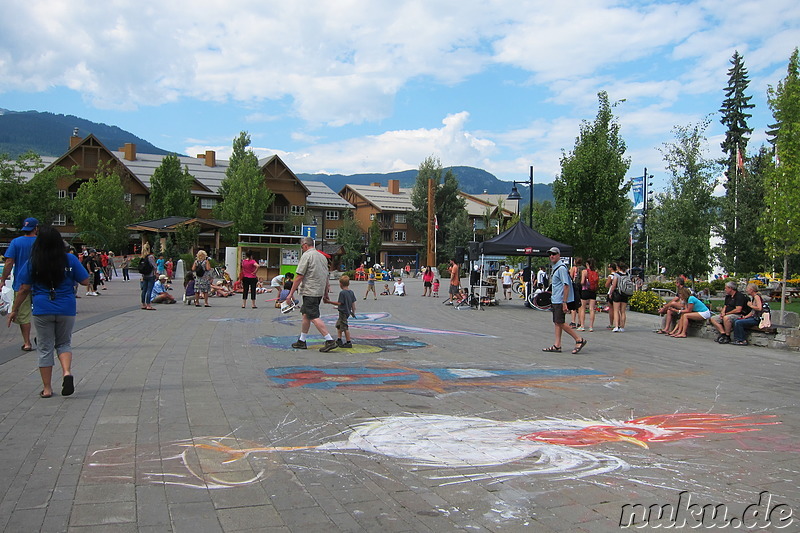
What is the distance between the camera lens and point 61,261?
6422mm

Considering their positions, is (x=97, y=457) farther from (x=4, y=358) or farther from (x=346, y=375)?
Result: (x=4, y=358)

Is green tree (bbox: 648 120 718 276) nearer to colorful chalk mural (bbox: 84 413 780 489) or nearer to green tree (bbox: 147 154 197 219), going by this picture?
colorful chalk mural (bbox: 84 413 780 489)

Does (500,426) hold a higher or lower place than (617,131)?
lower

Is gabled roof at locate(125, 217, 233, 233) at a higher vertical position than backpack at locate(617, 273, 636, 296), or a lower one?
higher

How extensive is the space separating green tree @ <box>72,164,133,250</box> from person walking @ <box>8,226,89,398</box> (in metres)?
52.4

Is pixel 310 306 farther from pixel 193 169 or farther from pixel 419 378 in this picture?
pixel 193 169

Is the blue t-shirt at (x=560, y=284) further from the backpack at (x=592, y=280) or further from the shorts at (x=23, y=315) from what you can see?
the shorts at (x=23, y=315)

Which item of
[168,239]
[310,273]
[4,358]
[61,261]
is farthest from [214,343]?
[168,239]

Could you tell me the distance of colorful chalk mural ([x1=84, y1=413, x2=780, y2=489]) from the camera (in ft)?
13.9

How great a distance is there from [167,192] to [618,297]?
54.0 meters

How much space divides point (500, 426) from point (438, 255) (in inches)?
3227

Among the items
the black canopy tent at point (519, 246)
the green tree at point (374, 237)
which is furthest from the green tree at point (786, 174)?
the green tree at point (374, 237)

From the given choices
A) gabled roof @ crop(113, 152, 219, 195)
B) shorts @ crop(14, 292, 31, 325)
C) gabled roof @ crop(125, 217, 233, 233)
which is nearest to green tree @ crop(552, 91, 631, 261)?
shorts @ crop(14, 292, 31, 325)

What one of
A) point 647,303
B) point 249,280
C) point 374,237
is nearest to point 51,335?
point 249,280
